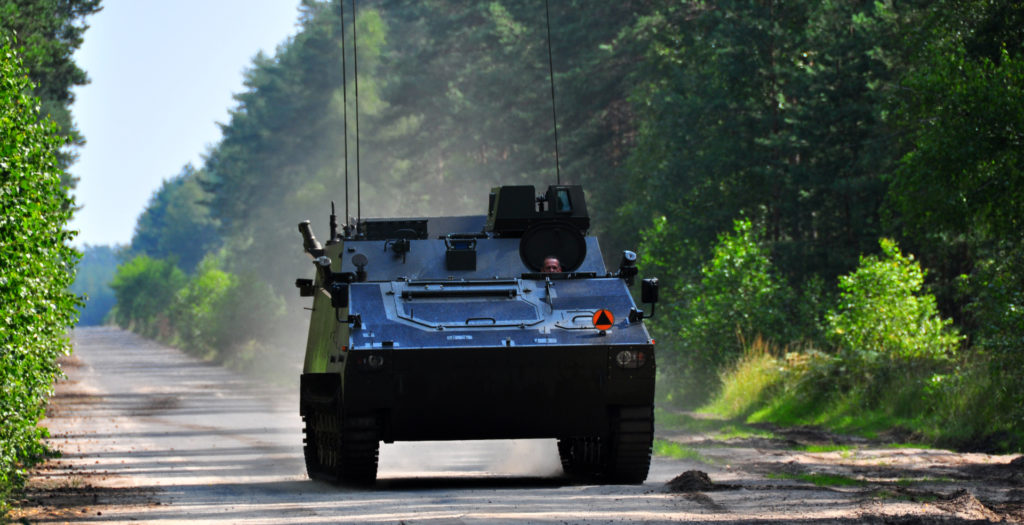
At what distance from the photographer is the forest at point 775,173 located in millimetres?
19359

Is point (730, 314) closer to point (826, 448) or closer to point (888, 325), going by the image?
point (888, 325)

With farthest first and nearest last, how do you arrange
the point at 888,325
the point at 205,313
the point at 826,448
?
the point at 205,313 → the point at 888,325 → the point at 826,448

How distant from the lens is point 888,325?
23.3 meters

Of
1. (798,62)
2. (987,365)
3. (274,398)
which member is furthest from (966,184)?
(274,398)

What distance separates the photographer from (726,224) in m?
35.3

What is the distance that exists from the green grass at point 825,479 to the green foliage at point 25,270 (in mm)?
6813

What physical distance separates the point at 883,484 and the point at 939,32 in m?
10.8

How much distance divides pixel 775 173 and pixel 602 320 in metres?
21.1

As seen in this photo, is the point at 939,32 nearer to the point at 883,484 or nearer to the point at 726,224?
the point at 883,484

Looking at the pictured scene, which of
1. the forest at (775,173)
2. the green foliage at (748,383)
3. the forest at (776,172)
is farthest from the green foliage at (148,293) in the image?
the green foliage at (748,383)

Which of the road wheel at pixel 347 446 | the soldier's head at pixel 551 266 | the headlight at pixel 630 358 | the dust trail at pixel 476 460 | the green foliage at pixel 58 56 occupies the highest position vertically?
the green foliage at pixel 58 56

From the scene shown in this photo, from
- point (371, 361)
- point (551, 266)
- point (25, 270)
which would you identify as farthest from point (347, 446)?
point (25, 270)

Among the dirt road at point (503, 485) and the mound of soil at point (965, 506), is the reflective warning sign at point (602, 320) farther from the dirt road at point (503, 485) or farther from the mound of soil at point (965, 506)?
the mound of soil at point (965, 506)

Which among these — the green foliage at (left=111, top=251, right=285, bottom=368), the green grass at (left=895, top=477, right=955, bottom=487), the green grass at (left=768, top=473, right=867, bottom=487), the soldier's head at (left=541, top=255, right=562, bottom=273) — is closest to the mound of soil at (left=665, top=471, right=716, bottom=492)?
the green grass at (left=768, top=473, right=867, bottom=487)
